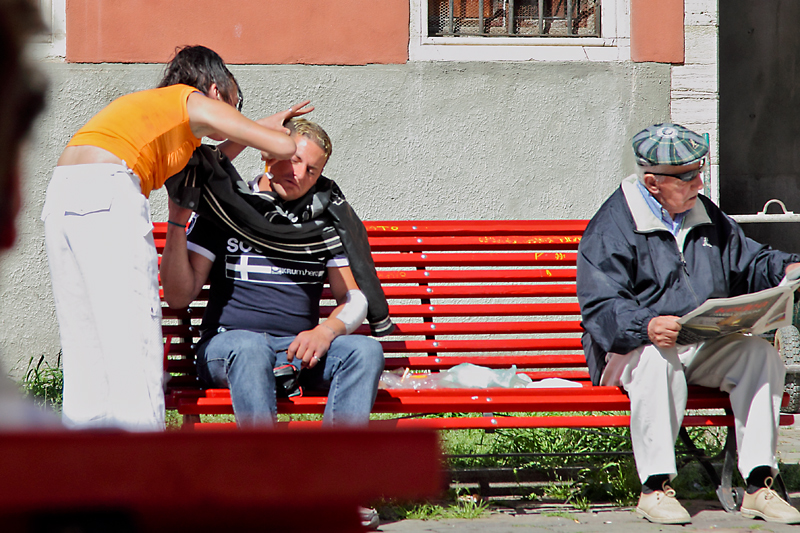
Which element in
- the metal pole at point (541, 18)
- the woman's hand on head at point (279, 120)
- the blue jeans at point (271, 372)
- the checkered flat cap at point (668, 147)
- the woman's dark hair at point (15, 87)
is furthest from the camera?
the metal pole at point (541, 18)

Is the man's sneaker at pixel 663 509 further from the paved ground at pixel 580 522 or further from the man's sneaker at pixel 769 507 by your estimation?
A: the man's sneaker at pixel 769 507

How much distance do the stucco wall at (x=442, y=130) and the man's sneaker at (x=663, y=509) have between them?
3.04 m

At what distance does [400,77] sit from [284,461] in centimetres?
557

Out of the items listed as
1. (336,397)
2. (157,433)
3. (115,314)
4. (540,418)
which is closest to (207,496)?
(157,433)

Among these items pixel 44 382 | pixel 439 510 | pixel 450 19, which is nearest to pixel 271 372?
pixel 439 510

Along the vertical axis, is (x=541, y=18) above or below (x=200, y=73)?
above

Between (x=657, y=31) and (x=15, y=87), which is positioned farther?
(x=657, y=31)

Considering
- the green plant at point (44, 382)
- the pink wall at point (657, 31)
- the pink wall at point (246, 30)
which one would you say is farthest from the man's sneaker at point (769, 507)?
the pink wall at point (246, 30)

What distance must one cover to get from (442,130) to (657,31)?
1684 millimetres

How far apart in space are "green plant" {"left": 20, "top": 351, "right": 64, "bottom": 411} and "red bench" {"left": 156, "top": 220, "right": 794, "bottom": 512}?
140 centimetres

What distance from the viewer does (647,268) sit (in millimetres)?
3576

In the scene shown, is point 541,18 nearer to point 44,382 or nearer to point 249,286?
point 249,286

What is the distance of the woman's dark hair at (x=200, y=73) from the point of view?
3.24 metres

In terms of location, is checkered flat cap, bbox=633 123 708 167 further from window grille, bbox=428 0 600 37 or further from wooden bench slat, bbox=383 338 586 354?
window grille, bbox=428 0 600 37
